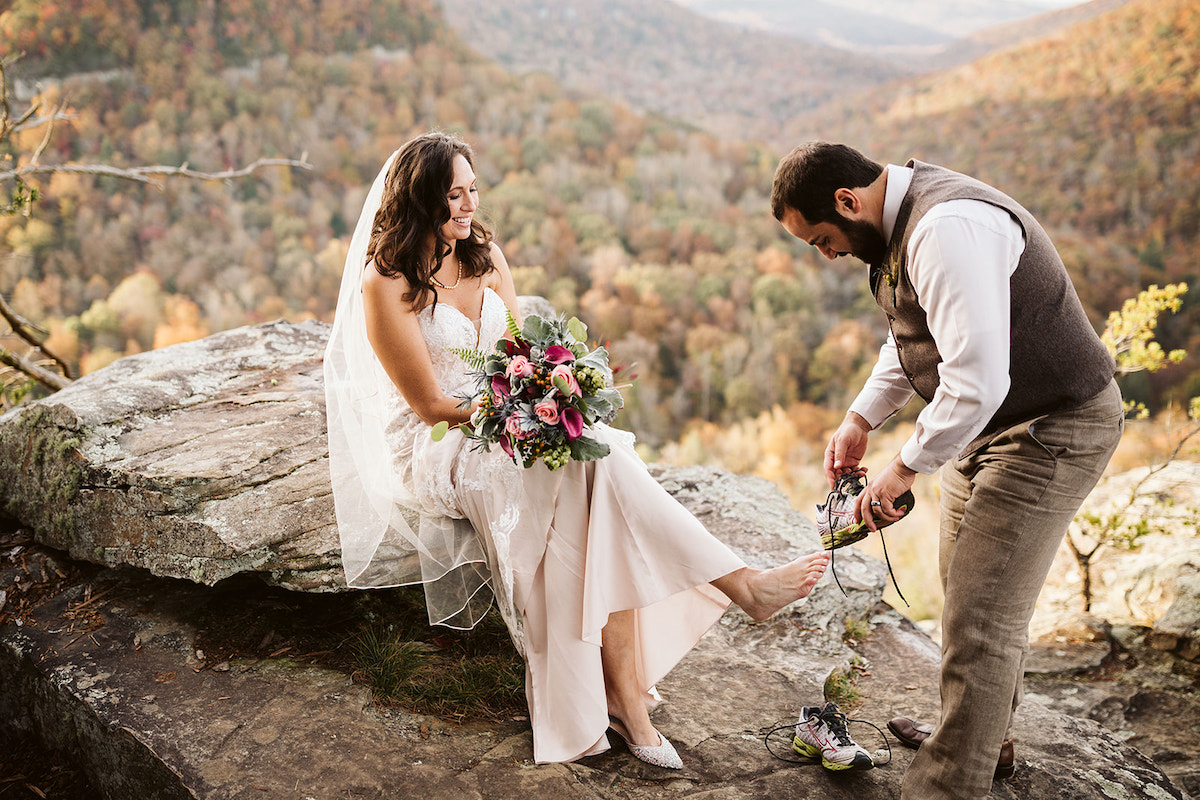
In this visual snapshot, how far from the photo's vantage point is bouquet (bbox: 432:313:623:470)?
218cm

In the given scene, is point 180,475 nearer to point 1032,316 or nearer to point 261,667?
point 261,667

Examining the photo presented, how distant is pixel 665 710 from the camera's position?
2.66 meters

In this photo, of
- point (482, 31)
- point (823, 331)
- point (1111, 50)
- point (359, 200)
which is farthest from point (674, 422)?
point (482, 31)

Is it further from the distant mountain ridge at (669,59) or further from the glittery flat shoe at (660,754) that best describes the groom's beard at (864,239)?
the distant mountain ridge at (669,59)

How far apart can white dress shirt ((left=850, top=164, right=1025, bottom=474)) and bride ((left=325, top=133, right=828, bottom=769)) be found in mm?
808

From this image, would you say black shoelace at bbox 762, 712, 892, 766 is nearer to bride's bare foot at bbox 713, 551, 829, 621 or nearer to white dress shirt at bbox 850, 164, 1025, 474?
bride's bare foot at bbox 713, 551, 829, 621

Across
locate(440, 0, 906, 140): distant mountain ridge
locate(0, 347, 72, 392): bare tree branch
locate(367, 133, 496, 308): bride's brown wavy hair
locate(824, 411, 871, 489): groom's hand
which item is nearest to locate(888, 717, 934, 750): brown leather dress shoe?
locate(824, 411, 871, 489): groom's hand

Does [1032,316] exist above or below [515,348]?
Result: above

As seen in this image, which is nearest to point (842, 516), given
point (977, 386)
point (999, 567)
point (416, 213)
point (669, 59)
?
point (999, 567)

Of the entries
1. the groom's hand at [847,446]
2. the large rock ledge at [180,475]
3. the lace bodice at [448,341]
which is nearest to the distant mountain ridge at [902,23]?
the groom's hand at [847,446]

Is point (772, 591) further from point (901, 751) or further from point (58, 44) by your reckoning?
point (58, 44)

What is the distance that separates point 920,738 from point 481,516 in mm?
1768

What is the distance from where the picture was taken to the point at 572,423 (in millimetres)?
2184

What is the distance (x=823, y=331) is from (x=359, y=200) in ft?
47.1
